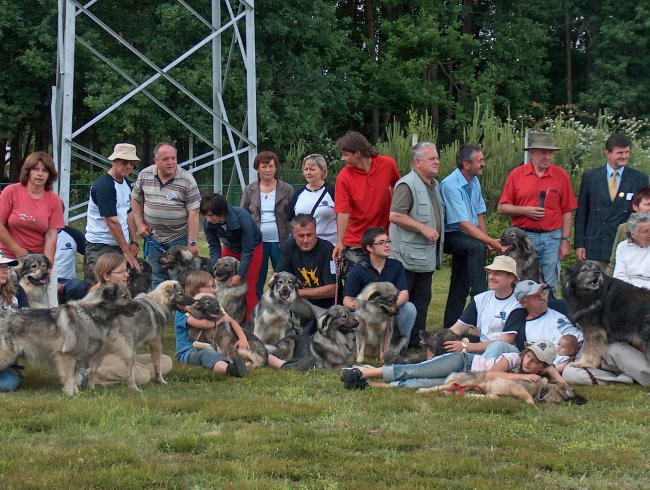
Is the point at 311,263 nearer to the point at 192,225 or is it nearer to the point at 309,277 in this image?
the point at 309,277

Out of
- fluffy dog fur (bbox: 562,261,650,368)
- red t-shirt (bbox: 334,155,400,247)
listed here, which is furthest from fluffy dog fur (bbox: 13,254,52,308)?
fluffy dog fur (bbox: 562,261,650,368)

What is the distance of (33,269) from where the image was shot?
811 centimetres

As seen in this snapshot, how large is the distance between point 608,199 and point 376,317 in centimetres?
258

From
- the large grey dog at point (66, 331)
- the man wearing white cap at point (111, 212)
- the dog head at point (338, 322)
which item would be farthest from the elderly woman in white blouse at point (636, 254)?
the man wearing white cap at point (111, 212)

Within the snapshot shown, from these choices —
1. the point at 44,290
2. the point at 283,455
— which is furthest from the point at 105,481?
the point at 44,290

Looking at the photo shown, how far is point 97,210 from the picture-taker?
957cm

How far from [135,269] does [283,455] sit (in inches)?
197

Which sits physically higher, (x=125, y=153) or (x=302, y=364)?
(x=125, y=153)

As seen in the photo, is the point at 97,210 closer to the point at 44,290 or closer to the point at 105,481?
the point at 44,290

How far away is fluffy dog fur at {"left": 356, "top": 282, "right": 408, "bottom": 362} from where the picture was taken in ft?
28.3

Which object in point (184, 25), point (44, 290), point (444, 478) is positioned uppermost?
point (184, 25)

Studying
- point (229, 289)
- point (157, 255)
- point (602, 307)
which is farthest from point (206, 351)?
point (602, 307)

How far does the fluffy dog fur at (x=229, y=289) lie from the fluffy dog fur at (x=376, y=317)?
4.97 ft

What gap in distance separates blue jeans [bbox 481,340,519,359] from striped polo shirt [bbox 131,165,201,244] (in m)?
3.60
